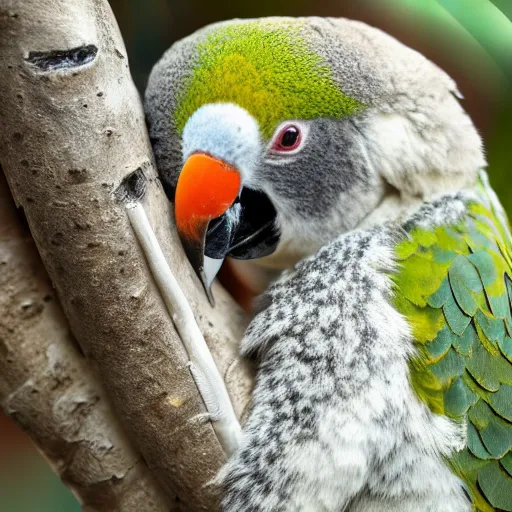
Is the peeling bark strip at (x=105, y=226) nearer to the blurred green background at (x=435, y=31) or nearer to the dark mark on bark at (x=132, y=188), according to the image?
the dark mark on bark at (x=132, y=188)

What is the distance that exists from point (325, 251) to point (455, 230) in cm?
16

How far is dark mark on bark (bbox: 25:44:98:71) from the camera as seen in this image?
1.89 ft

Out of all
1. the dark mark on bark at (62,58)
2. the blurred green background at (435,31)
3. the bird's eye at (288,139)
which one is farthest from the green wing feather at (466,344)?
the dark mark on bark at (62,58)

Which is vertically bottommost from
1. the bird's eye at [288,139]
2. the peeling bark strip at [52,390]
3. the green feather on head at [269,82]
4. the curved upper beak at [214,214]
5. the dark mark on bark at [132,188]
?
the peeling bark strip at [52,390]

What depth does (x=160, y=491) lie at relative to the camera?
2.42 feet

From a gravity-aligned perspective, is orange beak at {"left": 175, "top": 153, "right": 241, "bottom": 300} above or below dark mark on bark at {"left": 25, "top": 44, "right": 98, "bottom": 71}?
below

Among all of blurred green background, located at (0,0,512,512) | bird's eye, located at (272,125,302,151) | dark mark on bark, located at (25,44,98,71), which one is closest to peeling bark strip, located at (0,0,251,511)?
dark mark on bark, located at (25,44,98,71)

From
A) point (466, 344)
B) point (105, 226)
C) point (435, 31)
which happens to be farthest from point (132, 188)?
point (435, 31)

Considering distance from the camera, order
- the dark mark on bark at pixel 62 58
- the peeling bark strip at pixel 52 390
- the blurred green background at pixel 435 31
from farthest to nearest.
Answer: the blurred green background at pixel 435 31, the peeling bark strip at pixel 52 390, the dark mark on bark at pixel 62 58

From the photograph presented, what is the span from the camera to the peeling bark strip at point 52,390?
0.68 meters

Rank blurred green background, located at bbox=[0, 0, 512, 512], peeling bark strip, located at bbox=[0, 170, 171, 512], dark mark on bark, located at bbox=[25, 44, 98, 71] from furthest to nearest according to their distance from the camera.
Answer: blurred green background, located at bbox=[0, 0, 512, 512], peeling bark strip, located at bbox=[0, 170, 171, 512], dark mark on bark, located at bbox=[25, 44, 98, 71]

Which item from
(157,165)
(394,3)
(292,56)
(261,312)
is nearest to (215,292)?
(261,312)

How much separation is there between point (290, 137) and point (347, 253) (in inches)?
6.2

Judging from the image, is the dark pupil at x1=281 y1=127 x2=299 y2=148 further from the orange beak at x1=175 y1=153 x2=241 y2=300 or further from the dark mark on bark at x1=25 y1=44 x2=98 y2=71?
the dark mark on bark at x1=25 y1=44 x2=98 y2=71
